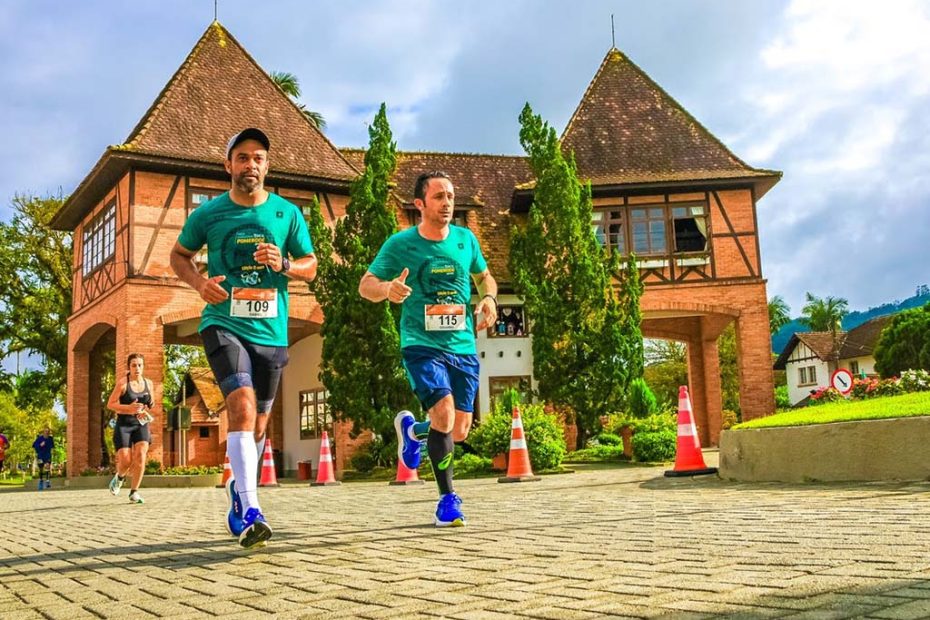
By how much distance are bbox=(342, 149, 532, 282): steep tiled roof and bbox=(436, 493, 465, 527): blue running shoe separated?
2056 centimetres

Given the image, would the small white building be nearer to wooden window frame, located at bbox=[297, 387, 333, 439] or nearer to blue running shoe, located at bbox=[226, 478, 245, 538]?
wooden window frame, located at bbox=[297, 387, 333, 439]

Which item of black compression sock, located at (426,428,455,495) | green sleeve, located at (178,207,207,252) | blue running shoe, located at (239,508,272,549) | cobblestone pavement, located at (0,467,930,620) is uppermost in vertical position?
green sleeve, located at (178,207,207,252)

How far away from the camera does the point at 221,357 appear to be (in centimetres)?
508

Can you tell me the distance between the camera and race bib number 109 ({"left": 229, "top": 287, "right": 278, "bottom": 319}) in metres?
5.20

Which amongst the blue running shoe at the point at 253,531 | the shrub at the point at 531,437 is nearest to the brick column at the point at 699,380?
the shrub at the point at 531,437

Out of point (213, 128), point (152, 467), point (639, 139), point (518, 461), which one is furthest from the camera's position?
point (639, 139)

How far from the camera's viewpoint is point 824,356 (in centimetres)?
6681

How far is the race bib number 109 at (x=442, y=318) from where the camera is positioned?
19.6 feet

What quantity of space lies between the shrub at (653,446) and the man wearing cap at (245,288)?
13.4m

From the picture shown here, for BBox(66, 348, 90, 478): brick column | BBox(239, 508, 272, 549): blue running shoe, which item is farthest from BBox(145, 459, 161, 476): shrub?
BBox(239, 508, 272, 549): blue running shoe

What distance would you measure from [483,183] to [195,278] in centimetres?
2463

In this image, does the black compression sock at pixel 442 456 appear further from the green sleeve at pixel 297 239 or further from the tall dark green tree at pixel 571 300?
the tall dark green tree at pixel 571 300

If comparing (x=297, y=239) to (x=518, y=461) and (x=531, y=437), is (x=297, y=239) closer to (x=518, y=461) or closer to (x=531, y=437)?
(x=518, y=461)

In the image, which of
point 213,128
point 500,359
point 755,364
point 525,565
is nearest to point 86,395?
point 213,128
